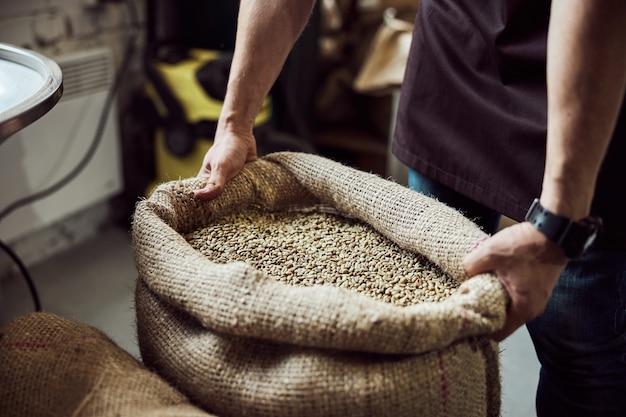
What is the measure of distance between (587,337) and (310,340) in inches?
16.7

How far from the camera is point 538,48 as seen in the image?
0.78 m

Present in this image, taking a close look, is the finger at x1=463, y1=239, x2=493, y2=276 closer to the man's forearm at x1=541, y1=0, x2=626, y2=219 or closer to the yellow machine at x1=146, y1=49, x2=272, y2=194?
the man's forearm at x1=541, y1=0, x2=626, y2=219

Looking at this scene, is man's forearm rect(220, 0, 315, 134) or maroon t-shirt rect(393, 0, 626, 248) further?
man's forearm rect(220, 0, 315, 134)

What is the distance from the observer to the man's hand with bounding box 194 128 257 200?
0.83 meters

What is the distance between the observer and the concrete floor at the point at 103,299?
1.58 m

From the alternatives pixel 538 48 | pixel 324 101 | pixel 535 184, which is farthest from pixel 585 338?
pixel 324 101

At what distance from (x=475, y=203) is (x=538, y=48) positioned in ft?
0.82

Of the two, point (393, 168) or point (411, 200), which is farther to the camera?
point (393, 168)

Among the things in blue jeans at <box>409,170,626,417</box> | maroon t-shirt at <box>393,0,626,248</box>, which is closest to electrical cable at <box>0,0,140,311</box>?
maroon t-shirt at <box>393,0,626,248</box>

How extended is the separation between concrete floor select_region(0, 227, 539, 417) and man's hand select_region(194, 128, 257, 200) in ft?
2.34

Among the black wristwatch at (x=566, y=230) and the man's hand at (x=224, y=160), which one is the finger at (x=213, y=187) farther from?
the black wristwatch at (x=566, y=230)

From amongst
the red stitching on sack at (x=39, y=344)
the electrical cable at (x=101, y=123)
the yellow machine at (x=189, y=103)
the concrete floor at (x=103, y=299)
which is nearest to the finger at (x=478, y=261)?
the red stitching on sack at (x=39, y=344)

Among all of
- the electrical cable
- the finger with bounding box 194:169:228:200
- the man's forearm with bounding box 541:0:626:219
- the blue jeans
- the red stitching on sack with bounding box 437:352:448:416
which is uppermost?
the man's forearm with bounding box 541:0:626:219

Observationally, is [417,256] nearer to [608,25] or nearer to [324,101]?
[608,25]
